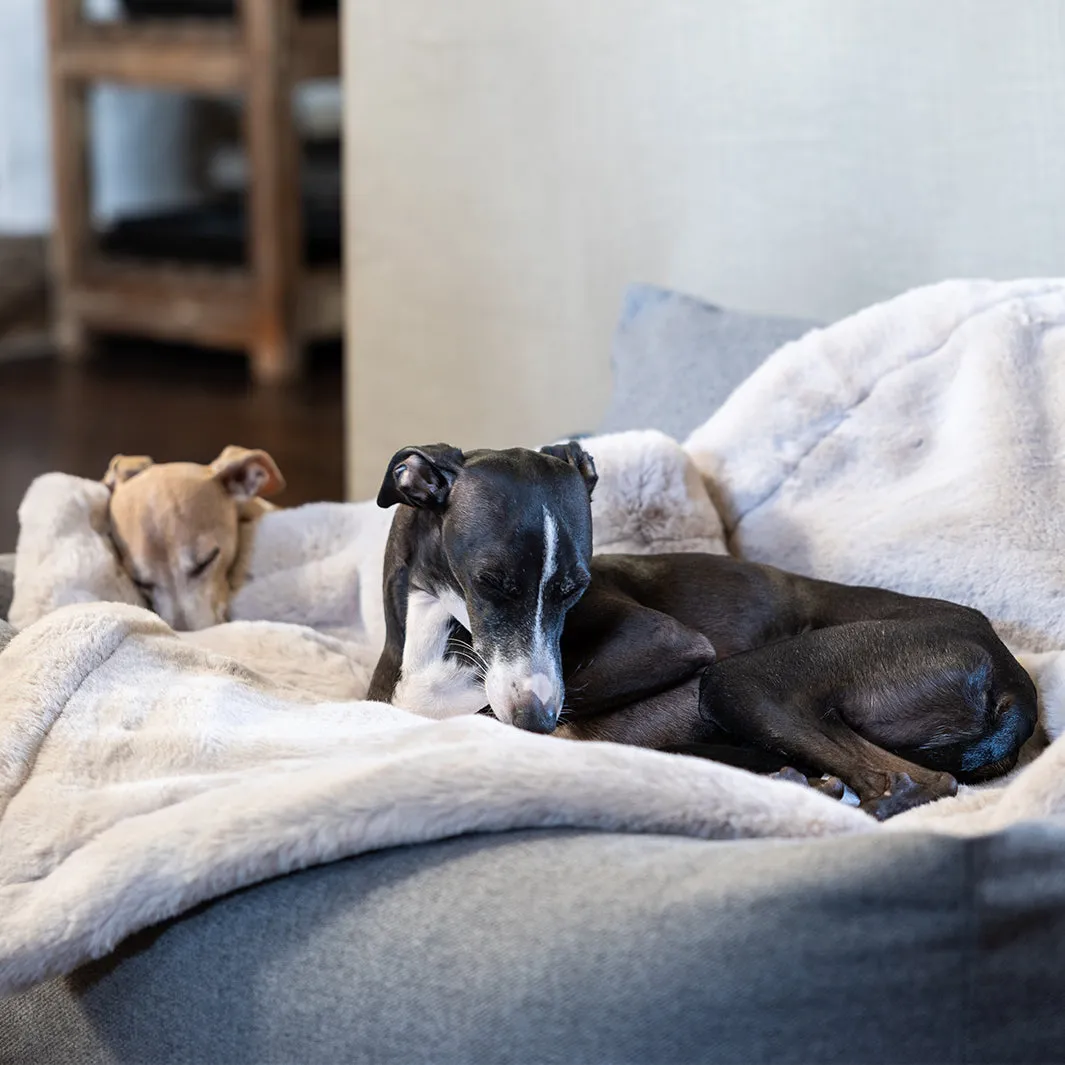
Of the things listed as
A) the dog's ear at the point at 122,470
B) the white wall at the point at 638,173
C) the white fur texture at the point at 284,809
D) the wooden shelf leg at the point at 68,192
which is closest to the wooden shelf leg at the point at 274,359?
the wooden shelf leg at the point at 68,192

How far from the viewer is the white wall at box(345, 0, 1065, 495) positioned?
2455mm

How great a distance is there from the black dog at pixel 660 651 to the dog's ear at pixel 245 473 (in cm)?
64

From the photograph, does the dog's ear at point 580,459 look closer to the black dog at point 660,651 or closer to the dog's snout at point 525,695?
the black dog at point 660,651

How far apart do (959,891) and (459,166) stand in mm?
2508

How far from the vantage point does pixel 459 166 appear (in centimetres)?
325

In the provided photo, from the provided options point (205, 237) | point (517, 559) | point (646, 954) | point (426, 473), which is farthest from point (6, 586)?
point (205, 237)

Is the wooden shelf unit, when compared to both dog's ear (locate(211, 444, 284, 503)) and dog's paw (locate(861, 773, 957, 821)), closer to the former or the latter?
dog's ear (locate(211, 444, 284, 503))

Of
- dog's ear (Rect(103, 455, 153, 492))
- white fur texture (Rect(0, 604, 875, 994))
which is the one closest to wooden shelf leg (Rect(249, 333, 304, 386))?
dog's ear (Rect(103, 455, 153, 492))

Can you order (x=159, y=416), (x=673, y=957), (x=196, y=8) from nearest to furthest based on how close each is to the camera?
(x=673, y=957), (x=159, y=416), (x=196, y=8)

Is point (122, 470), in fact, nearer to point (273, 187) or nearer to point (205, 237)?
point (273, 187)

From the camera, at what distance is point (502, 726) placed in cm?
132

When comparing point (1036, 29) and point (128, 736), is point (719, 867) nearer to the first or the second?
point (128, 736)

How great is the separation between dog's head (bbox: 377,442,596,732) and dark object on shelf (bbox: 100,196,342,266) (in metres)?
4.06

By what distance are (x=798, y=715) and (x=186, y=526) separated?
1016 mm
